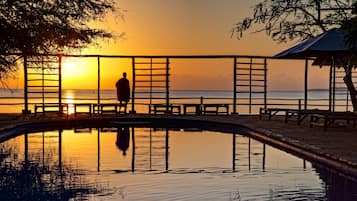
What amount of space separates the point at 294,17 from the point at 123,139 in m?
7.46

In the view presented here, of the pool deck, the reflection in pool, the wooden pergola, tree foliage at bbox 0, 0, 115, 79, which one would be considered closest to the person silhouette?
the reflection in pool

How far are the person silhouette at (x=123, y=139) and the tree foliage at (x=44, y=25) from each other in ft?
8.70

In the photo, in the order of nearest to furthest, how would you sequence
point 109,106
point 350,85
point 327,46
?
1. point 327,46
2. point 350,85
3. point 109,106

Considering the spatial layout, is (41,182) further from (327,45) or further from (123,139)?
(327,45)

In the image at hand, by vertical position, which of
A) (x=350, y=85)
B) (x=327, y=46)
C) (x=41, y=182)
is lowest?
(x=41, y=182)

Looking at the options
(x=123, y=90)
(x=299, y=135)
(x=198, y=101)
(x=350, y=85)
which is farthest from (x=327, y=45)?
(x=198, y=101)

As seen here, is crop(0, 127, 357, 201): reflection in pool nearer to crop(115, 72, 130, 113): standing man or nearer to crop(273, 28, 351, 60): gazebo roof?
crop(273, 28, 351, 60): gazebo roof

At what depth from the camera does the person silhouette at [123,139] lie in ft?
37.6

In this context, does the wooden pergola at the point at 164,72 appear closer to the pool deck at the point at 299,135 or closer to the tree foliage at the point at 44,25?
the pool deck at the point at 299,135

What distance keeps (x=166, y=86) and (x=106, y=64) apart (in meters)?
2.10

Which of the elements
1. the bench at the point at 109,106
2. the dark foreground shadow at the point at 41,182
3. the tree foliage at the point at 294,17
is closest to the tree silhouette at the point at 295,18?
the tree foliage at the point at 294,17

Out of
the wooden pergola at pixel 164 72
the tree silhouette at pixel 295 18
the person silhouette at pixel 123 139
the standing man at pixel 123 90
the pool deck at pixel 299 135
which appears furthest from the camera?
the wooden pergola at pixel 164 72

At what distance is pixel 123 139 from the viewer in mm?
12953

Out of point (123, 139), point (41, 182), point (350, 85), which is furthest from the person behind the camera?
point (350, 85)
